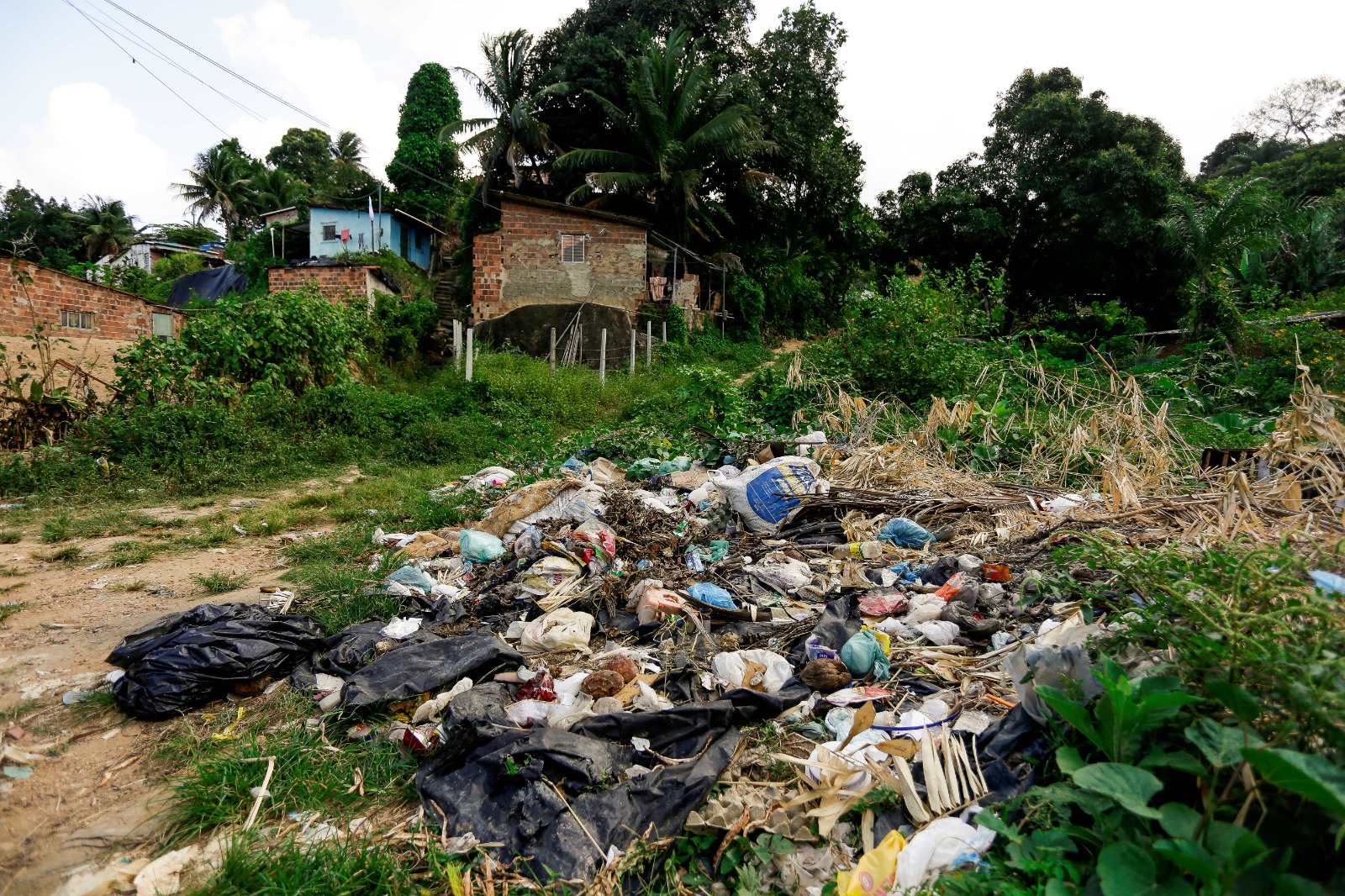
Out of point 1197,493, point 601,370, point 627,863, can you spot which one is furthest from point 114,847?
point 601,370

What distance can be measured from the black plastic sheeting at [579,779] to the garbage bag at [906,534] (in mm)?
1683

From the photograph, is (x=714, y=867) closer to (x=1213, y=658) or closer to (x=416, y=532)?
(x=1213, y=658)

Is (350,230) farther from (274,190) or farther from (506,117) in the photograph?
(274,190)

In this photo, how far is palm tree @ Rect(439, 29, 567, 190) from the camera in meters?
17.8

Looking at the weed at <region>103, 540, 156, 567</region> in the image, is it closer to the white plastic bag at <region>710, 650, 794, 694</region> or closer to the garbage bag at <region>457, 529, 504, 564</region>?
the garbage bag at <region>457, 529, 504, 564</region>

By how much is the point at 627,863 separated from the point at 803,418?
5.59 metres

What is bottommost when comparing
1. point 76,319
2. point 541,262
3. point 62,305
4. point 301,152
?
point 76,319

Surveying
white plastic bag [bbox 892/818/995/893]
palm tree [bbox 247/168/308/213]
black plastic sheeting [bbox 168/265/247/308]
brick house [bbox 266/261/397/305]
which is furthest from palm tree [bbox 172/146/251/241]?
white plastic bag [bbox 892/818/995/893]

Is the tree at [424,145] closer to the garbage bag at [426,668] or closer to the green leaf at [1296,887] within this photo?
the garbage bag at [426,668]

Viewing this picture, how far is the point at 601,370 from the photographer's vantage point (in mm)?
13016

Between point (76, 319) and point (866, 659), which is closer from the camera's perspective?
point (866, 659)

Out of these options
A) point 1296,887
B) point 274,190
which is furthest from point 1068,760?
point 274,190

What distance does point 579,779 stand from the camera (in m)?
2.01

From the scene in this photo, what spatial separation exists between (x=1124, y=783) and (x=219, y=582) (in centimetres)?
435
